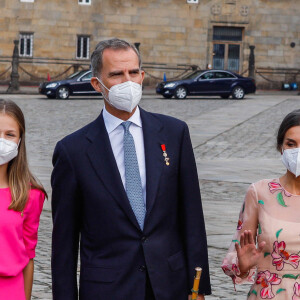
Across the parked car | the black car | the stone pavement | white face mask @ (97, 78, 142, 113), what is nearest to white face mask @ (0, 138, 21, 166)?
white face mask @ (97, 78, 142, 113)

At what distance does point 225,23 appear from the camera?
2092 inches

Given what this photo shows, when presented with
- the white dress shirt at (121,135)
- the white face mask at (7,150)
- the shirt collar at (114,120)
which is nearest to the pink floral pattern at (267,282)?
the white dress shirt at (121,135)

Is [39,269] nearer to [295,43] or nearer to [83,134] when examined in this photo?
[83,134]

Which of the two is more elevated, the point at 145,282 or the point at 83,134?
the point at 83,134

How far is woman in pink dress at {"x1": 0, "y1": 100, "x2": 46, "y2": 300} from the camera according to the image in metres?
4.46

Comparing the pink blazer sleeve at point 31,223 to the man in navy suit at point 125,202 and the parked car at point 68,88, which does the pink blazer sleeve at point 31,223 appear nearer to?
the man in navy suit at point 125,202

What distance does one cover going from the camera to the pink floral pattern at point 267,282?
431 centimetres

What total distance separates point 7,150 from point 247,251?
1.22 m

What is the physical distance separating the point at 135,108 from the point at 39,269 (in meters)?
4.36

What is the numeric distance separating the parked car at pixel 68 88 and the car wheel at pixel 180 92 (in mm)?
3335

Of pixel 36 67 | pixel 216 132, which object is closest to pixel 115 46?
pixel 216 132

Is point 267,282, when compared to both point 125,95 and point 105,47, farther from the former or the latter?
point 105,47

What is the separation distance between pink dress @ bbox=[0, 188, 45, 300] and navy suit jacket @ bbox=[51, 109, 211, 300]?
0.52ft

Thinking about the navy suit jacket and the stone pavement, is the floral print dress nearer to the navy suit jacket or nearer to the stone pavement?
the navy suit jacket
